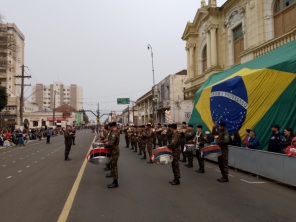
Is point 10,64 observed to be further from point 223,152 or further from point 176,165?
point 223,152

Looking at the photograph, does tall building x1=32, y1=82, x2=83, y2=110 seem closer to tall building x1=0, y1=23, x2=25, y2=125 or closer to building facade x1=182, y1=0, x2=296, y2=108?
tall building x1=0, y1=23, x2=25, y2=125

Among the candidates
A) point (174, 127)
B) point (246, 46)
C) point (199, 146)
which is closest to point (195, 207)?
point (174, 127)

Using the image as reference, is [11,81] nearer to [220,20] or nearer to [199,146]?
[220,20]

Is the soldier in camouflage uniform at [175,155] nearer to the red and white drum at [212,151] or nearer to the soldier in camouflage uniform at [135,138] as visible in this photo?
the red and white drum at [212,151]

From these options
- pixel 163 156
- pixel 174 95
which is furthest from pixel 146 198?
pixel 174 95

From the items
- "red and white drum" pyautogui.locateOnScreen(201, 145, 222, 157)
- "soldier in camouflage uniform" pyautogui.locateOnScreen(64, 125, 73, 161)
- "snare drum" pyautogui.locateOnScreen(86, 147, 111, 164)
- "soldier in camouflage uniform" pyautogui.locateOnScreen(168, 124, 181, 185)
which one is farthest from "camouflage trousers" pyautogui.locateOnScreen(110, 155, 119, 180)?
"soldier in camouflage uniform" pyautogui.locateOnScreen(64, 125, 73, 161)

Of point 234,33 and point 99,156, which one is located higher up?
point 234,33

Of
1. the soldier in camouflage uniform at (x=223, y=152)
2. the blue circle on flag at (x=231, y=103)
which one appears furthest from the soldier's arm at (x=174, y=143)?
the blue circle on flag at (x=231, y=103)

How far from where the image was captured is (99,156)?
835 centimetres

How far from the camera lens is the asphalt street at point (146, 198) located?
5.66m

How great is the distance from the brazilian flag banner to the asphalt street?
2.90 metres

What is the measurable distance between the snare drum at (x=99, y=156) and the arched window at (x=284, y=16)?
44.4 ft

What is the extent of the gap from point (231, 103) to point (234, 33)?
34.4 ft

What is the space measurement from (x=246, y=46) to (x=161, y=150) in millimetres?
14650
